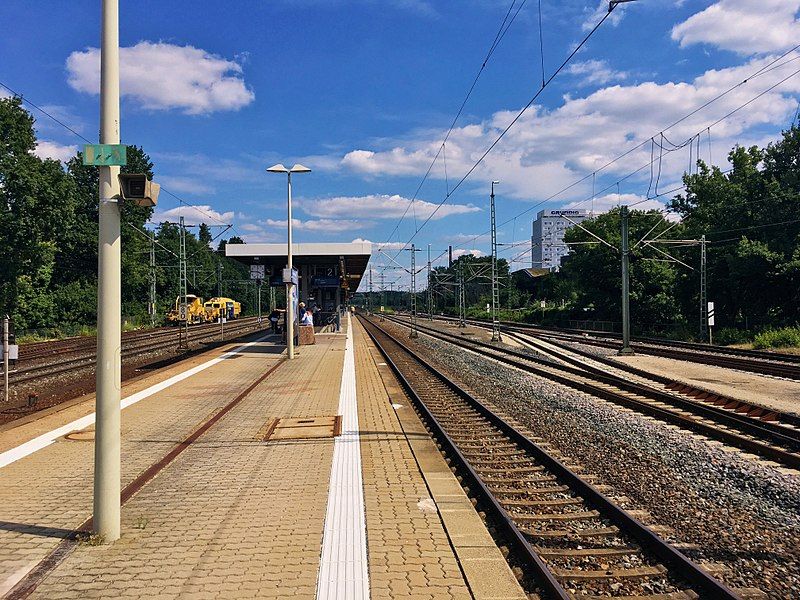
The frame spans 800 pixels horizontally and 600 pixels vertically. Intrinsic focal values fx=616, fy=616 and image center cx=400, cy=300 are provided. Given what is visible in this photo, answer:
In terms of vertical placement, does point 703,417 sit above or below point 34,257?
below

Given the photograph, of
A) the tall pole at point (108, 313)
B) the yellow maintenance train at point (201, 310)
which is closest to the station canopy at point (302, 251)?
the yellow maintenance train at point (201, 310)

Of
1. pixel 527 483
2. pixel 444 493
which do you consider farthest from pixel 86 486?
pixel 527 483

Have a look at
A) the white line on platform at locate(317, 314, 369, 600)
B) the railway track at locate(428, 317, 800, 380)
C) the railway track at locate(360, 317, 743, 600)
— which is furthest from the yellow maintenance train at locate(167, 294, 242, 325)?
the railway track at locate(360, 317, 743, 600)

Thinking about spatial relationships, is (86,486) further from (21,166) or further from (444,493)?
(21,166)

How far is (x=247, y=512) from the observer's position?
19.0ft

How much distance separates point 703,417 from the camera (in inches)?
445

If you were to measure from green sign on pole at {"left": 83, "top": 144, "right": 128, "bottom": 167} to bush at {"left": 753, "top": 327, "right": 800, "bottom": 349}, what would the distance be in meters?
29.7

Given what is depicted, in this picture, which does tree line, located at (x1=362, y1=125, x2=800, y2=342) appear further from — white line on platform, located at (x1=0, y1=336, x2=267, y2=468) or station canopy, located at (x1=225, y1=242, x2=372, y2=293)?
white line on platform, located at (x1=0, y1=336, x2=267, y2=468)

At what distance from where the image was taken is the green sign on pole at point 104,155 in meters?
4.98

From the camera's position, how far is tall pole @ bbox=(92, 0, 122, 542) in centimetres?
496

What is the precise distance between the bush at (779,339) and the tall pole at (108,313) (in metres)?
29.6

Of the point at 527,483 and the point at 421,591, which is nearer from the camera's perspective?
the point at 421,591

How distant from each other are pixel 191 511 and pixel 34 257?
3609 centimetres

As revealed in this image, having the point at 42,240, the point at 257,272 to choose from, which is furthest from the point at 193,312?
the point at 257,272
